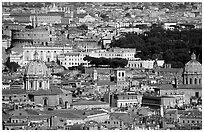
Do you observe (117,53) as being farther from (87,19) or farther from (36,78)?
(87,19)

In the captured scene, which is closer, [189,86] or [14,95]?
[14,95]

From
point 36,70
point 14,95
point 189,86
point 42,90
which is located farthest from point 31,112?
point 189,86

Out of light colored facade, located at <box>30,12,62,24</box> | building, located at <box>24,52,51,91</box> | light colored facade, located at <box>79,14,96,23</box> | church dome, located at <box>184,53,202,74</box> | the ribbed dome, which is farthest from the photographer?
light colored facade, located at <box>79,14,96,23</box>

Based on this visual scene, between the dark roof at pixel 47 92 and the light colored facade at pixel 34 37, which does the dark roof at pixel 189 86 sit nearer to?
the dark roof at pixel 47 92

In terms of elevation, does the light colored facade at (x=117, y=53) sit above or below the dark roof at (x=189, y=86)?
below

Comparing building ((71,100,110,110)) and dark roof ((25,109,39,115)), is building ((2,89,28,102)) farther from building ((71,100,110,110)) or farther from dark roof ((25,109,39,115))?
dark roof ((25,109,39,115))

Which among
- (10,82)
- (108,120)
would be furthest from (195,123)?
(10,82)

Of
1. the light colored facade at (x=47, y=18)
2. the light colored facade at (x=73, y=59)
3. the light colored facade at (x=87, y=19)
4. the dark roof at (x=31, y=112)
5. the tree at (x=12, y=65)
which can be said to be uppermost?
the dark roof at (x=31, y=112)

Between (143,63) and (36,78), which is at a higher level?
(36,78)

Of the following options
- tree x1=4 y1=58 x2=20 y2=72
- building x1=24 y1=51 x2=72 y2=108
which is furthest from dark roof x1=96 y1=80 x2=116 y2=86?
tree x1=4 y1=58 x2=20 y2=72

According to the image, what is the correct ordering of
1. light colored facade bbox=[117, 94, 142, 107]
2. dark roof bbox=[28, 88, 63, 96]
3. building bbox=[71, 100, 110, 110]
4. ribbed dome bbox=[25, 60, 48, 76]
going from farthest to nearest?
1. ribbed dome bbox=[25, 60, 48, 76]
2. dark roof bbox=[28, 88, 63, 96]
3. light colored facade bbox=[117, 94, 142, 107]
4. building bbox=[71, 100, 110, 110]

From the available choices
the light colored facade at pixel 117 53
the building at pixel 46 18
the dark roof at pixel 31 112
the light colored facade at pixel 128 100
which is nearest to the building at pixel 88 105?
the light colored facade at pixel 128 100
